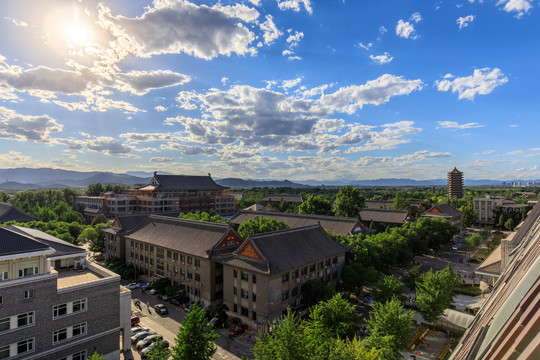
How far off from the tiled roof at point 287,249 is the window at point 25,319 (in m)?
21.0

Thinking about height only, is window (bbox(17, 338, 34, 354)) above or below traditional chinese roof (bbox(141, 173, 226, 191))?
below

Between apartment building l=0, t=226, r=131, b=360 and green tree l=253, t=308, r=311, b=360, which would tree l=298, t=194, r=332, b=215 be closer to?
apartment building l=0, t=226, r=131, b=360

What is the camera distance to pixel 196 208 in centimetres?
12119

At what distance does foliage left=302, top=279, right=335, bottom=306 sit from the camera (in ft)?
129

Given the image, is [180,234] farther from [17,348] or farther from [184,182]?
[184,182]

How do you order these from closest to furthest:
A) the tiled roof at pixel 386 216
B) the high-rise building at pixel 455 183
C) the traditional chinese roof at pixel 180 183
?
the tiled roof at pixel 386 216 < the traditional chinese roof at pixel 180 183 < the high-rise building at pixel 455 183

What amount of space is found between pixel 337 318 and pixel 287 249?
569 inches

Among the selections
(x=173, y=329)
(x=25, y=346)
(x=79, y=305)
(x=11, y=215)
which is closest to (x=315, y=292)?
(x=173, y=329)

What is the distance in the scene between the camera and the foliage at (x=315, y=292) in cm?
3944

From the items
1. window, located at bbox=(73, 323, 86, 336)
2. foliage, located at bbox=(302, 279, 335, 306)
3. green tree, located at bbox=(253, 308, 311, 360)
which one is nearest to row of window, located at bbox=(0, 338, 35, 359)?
window, located at bbox=(73, 323, 86, 336)

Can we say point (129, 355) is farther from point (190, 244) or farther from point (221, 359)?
point (190, 244)

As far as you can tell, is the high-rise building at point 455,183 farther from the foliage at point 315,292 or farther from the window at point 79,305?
the window at point 79,305

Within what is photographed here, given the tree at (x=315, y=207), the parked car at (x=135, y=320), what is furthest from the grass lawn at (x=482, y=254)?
the parked car at (x=135, y=320)

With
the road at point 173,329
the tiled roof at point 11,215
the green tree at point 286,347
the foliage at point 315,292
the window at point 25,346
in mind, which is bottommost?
the road at point 173,329
